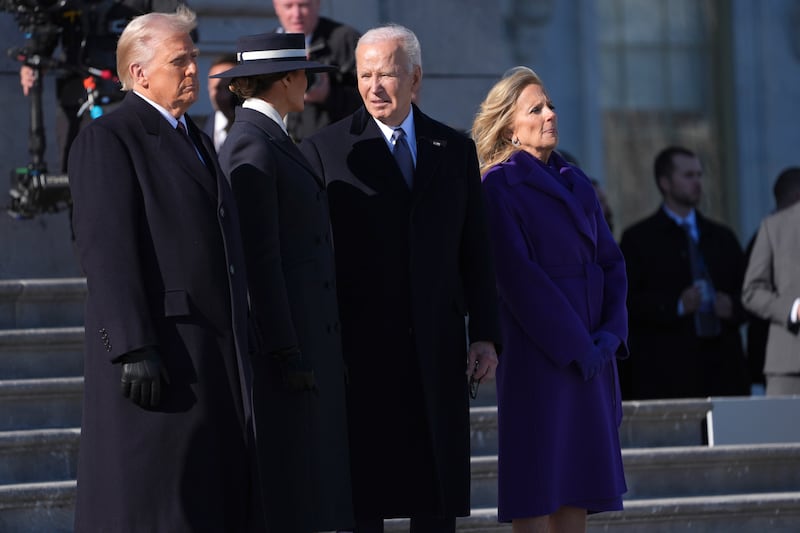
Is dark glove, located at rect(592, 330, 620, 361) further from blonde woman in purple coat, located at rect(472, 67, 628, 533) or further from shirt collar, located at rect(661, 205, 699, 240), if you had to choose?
shirt collar, located at rect(661, 205, 699, 240)

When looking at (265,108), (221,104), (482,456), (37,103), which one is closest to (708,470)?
(482,456)

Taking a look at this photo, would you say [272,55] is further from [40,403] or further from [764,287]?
[764,287]

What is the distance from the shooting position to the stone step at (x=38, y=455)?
20.5 feet

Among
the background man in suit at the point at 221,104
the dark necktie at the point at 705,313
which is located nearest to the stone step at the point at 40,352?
the background man in suit at the point at 221,104

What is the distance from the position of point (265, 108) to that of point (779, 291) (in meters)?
3.33

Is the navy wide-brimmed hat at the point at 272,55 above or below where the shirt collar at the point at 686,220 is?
above

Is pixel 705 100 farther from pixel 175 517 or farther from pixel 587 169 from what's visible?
pixel 175 517

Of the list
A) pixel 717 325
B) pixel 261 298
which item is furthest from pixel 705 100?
pixel 261 298

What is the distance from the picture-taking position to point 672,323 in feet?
26.0

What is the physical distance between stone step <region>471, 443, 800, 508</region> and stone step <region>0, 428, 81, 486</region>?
1500 millimetres

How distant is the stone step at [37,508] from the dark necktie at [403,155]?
168 cm

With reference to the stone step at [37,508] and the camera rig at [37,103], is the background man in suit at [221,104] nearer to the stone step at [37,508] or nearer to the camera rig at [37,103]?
the camera rig at [37,103]

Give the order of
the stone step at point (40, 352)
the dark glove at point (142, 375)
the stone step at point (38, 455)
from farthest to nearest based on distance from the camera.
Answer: the stone step at point (40, 352) < the stone step at point (38, 455) < the dark glove at point (142, 375)

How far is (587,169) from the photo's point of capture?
11.2 metres
